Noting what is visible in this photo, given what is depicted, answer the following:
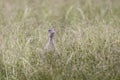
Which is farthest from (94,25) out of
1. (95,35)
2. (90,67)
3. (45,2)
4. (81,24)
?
(45,2)

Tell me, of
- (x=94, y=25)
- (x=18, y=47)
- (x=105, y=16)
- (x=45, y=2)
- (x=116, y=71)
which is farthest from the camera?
(x=45, y=2)

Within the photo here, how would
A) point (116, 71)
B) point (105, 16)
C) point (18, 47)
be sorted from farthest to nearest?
point (105, 16) < point (18, 47) < point (116, 71)

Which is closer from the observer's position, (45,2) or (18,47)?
(18,47)

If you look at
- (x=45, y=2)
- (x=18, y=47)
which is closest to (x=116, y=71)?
(x=18, y=47)

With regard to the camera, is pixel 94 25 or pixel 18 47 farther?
pixel 94 25

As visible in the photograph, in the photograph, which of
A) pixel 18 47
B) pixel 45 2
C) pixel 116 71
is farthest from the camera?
pixel 45 2

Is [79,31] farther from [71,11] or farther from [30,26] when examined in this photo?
[71,11]

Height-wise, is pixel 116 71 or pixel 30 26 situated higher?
pixel 30 26

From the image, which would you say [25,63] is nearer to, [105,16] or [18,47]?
[18,47]

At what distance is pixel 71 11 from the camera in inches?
263

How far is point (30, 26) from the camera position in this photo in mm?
5582

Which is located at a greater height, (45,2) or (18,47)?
(45,2)

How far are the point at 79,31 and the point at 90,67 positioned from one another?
57 cm

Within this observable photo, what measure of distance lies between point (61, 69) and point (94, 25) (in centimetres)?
103
